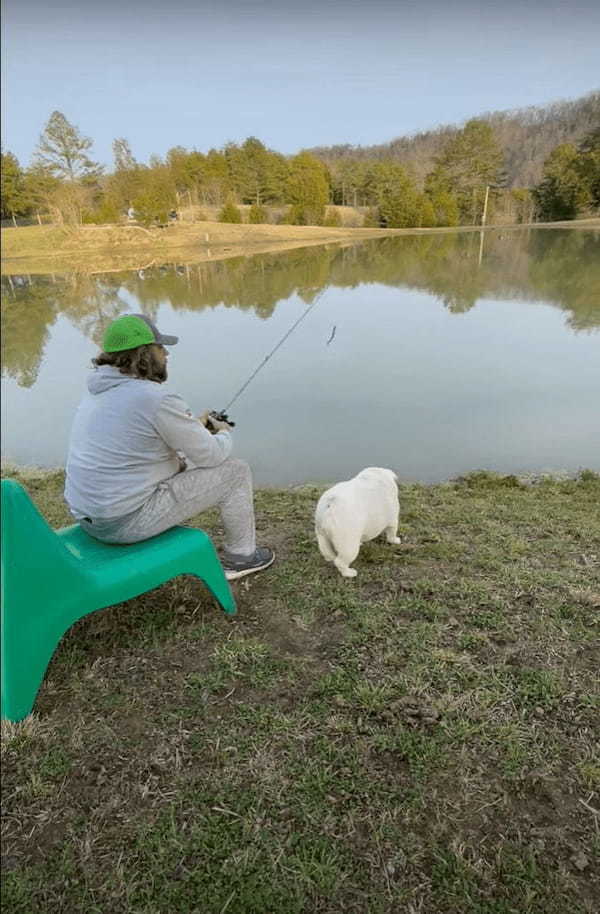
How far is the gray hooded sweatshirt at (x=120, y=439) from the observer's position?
214cm

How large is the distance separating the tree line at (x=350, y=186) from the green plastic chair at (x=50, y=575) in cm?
243

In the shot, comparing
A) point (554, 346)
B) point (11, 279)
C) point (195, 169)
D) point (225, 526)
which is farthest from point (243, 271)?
point (11, 279)

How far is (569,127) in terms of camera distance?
296 inches

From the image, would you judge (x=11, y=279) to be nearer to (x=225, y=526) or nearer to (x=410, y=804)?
(x=225, y=526)

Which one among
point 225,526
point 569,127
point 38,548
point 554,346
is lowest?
point 225,526

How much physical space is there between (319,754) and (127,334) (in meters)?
1.81

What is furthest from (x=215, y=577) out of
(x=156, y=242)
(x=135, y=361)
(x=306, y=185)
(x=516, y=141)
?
(x=516, y=141)

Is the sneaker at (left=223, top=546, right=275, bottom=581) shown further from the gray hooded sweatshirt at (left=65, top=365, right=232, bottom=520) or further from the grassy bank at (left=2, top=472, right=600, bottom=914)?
the gray hooded sweatshirt at (left=65, top=365, right=232, bottom=520)

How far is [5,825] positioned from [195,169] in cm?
737

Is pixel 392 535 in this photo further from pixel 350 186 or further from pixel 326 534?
pixel 350 186

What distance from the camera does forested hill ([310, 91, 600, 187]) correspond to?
23.9 feet

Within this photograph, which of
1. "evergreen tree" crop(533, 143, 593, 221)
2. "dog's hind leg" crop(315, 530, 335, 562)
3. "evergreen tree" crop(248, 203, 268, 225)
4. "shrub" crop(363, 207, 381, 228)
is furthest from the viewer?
"shrub" crop(363, 207, 381, 228)

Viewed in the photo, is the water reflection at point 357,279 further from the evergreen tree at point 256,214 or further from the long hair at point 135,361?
the evergreen tree at point 256,214

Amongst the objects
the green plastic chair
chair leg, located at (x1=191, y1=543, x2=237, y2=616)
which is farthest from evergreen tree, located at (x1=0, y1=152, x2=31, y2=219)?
chair leg, located at (x1=191, y1=543, x2=237, y2=616)
